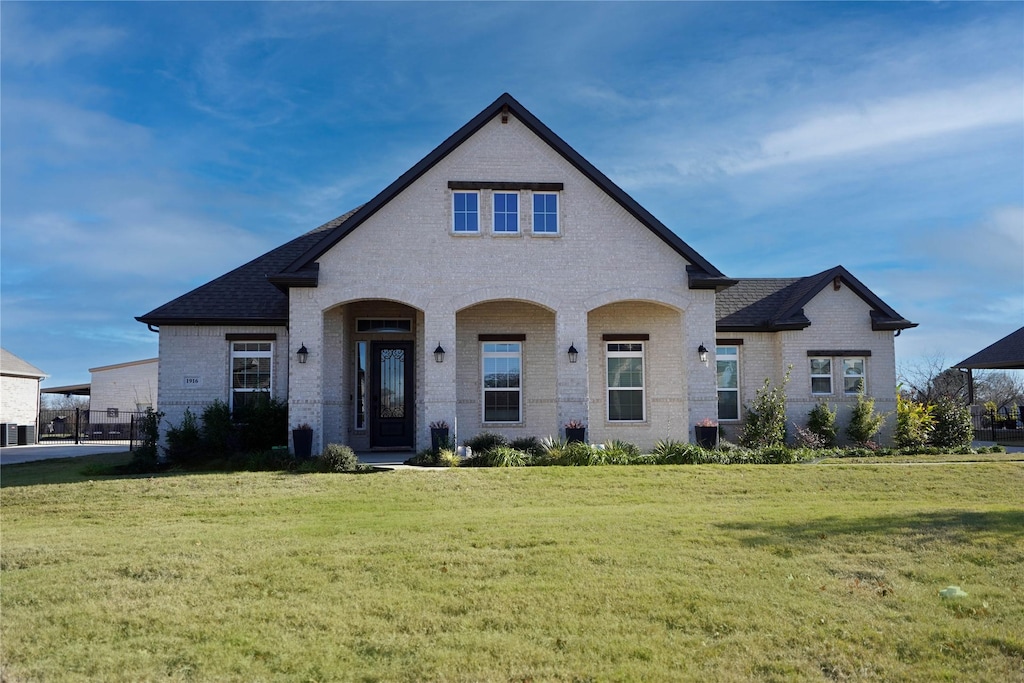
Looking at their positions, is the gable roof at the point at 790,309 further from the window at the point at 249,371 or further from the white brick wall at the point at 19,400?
the white brick wall at the point at 19,400

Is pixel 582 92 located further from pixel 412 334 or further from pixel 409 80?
pixel 412 334

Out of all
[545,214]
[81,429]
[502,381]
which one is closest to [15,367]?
[81,429]

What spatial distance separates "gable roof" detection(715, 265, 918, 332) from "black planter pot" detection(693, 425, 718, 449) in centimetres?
408

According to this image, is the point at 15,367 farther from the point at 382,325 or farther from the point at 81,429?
the point at 382,325

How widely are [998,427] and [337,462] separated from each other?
2499 cm

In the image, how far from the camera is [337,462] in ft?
49.3

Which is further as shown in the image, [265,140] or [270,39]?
[265,140]

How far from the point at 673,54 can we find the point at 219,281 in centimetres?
1284

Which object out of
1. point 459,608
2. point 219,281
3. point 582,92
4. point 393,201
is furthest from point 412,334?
point 459,608

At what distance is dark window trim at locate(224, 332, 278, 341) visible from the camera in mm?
18828

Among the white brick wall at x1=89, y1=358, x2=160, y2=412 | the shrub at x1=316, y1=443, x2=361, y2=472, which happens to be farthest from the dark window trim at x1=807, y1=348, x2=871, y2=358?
the white brick wall at x1=89, y1=358, x2=160, y2=412

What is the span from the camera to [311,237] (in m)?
21.0

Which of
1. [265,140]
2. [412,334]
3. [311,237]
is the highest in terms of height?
[265,140]

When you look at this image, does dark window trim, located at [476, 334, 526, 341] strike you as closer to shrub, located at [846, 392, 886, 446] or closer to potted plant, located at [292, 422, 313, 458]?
potted plant, located at [292, 422, 313, 458]
